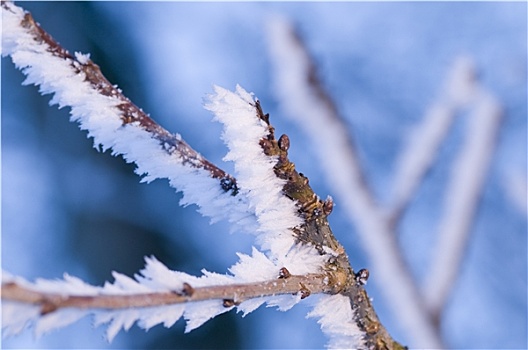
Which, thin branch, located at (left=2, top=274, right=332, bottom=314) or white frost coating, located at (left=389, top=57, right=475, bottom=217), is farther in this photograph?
white frost coating, located at (left=389, top=57, right=475, bottom=217)

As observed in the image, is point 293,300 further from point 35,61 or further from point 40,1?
point 40,1

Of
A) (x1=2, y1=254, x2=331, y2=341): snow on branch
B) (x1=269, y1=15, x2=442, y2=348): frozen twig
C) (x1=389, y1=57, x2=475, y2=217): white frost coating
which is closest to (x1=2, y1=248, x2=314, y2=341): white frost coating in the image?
(x1=2, y1=254, x2=331, y2=341): snow on branch

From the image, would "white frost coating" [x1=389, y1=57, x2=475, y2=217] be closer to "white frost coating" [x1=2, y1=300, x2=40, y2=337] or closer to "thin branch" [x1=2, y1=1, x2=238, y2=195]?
"thin branch" [x1=2, y1=1, x2=238, y2=195]

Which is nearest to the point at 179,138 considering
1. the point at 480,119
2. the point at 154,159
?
the point at 154,159

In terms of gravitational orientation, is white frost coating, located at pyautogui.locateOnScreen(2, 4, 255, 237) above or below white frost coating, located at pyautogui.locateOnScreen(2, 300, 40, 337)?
above

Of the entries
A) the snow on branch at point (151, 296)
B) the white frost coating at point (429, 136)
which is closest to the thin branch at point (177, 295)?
the snow on branch at point (151, 296)

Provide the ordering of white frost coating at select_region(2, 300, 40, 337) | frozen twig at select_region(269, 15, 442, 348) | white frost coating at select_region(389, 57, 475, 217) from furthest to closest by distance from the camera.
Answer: white frost coating at select_region(389, 57, 475, 217), frozen twig at select_region(269, 15, 442, 348), white frost coating at select_region(2, 300, 40, 337)
